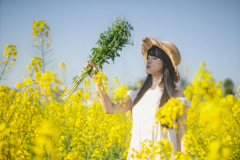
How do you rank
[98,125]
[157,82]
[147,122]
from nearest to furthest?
[147,122], [157,82], [98,125]

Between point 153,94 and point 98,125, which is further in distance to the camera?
point 98,125

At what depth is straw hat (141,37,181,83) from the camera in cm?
173

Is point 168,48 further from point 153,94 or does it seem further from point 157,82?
point 153,94

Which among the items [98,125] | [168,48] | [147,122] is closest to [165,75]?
[168,48]

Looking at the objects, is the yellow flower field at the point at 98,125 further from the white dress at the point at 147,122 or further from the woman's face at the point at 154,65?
the woman's face at the point at 154,65

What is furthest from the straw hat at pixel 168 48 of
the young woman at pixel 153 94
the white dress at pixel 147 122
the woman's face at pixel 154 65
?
the white dress at pixel 147 122

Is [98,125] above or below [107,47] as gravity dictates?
below

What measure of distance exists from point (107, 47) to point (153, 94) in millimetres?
777

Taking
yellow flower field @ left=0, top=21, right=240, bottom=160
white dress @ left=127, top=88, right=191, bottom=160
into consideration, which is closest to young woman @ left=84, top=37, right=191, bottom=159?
white dress @ left=127, top=88, right=191, bottom=160

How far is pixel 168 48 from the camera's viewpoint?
1.72 meters

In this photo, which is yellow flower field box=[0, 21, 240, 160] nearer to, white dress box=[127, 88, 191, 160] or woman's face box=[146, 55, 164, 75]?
white dress box=[127, 88, 191, 160]

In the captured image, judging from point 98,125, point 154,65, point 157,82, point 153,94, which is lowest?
point 98,125

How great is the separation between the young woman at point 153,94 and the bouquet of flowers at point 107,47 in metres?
0.12

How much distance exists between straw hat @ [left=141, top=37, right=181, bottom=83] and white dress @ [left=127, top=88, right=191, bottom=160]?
11.8 inches
